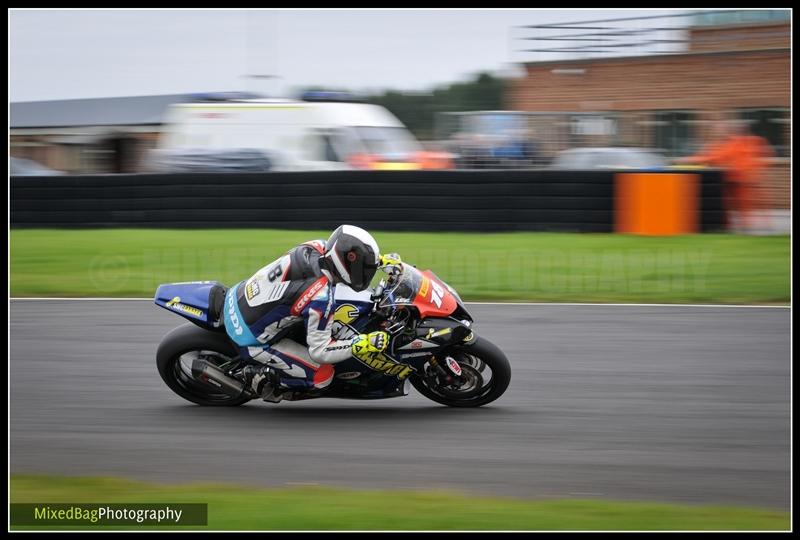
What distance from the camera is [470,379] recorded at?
624 cm

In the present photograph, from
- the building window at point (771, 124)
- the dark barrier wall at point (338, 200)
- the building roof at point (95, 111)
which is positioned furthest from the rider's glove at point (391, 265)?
the building roof at point (95, 111)

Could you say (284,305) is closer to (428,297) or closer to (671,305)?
(428,297)

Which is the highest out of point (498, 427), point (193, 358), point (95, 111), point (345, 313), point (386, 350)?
point (95, 111)

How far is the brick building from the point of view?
71.5 feet

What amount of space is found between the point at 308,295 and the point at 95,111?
98.7ft

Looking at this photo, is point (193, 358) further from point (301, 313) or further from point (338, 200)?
point (338, 200)

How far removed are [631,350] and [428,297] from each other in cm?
274

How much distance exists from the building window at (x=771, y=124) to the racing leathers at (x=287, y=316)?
16.3 metres

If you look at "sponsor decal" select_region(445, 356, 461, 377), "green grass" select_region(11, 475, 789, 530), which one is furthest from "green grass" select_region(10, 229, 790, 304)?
"green grass" select_region(11, 475, 789, 530)

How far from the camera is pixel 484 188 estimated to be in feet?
44.1

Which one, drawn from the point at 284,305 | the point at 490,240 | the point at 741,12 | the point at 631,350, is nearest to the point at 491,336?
the point at 631,350

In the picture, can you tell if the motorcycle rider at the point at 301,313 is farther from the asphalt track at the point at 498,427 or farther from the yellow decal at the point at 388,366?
the asphalt track at the point at 498,427

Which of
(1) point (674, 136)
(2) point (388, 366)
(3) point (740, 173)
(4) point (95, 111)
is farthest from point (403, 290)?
(4) point (95, 111)

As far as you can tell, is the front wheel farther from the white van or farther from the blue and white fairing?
the white van
